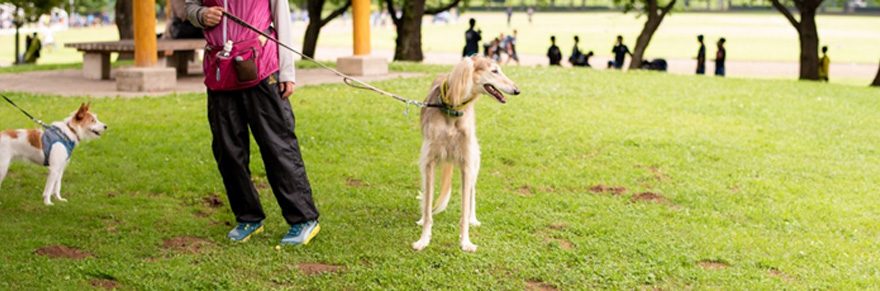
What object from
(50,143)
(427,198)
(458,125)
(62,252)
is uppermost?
→ (458,125)

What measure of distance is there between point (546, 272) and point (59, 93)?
1002cm

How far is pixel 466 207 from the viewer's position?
247 inches

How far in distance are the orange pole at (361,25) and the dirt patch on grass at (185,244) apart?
962 centimetres

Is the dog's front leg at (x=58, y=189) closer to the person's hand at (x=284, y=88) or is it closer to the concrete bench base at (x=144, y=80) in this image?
the person's hand at (x=284, y=88)

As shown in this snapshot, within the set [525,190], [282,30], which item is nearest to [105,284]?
[282,30]

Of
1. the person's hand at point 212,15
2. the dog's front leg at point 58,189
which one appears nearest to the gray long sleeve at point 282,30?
the person's hand at point 212,15

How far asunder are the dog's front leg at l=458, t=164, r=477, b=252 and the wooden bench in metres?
9.95

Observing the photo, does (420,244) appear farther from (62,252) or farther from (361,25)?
(361,25)

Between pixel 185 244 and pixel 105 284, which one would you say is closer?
pixel 105 284

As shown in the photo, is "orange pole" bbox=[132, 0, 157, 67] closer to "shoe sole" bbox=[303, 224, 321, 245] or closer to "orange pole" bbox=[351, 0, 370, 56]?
"orange pole" bbox=[351, 0, 370, 56]

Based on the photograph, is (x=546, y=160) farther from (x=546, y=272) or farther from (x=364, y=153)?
(x=546, y=272)

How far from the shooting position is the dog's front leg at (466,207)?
6.21m

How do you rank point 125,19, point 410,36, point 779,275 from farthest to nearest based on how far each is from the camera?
point 410,36
point 125,19
point 779,275

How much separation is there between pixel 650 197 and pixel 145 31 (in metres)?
8.46
